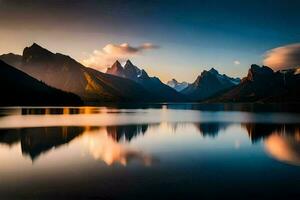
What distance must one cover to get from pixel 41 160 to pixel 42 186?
12978mm

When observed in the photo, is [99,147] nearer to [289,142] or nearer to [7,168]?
[7,168]

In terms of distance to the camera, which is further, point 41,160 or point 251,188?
point 41,160

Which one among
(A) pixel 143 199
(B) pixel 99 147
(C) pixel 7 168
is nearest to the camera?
(A) pixel 143 199

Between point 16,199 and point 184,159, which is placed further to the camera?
point 184,159

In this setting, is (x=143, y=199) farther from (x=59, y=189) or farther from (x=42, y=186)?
(x=42, y=186)

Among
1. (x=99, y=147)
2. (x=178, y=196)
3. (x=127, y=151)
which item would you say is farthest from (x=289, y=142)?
(x=178, y=196)

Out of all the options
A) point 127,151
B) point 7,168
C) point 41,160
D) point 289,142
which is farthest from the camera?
point 289,142

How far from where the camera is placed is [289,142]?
53.6 meters

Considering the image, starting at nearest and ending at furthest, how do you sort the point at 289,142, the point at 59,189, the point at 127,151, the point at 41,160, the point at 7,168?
1. the point at 59,189
2. the point at 7,168
3. the point at 41,160
4. the point at 127,151
5. the point at 289,142

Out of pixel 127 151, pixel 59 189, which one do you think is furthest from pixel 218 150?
pixel 59 189

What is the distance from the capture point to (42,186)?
2573 cm

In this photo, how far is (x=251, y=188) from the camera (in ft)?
83.4

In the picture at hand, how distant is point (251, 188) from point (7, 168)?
24681 millimetres

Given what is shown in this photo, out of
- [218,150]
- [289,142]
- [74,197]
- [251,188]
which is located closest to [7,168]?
[74,197]
